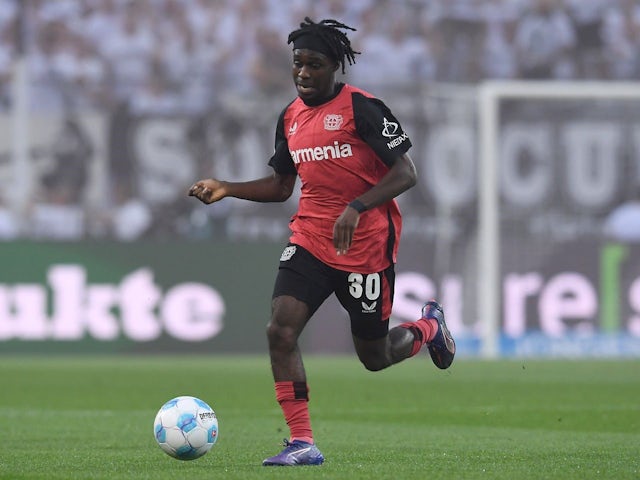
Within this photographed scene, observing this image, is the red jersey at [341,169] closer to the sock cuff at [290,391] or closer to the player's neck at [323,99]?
the player's neck at [323,99]

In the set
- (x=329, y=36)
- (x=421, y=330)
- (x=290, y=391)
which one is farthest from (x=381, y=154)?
(x=421, y=330)

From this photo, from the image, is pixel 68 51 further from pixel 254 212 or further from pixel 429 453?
pixel 429 453

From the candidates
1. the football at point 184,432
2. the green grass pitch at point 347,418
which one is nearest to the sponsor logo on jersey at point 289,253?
the football at point 184,432

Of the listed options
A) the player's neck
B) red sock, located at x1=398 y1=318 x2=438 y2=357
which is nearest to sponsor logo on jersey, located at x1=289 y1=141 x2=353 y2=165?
the player's neck

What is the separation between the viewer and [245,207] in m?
18.2

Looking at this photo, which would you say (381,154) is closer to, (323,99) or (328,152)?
(328,152)

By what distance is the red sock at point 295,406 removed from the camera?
6.38 meters

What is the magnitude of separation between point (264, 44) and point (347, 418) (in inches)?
448

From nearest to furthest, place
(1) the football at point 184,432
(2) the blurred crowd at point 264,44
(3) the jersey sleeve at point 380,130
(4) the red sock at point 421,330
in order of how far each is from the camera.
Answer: (1) the football at point 184,432
(3) the jersey sleeve at point 380,130
(4) the red sock at point 421,330
(2) the blurred crowd at point 264,44

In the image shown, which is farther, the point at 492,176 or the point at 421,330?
the point at 492,176

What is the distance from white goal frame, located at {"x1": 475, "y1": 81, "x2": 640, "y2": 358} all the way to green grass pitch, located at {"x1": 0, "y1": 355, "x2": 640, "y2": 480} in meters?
0.77

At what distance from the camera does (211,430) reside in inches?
250

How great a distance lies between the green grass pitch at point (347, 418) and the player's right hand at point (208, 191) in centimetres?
129

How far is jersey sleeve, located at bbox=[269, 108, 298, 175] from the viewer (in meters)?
6.97
